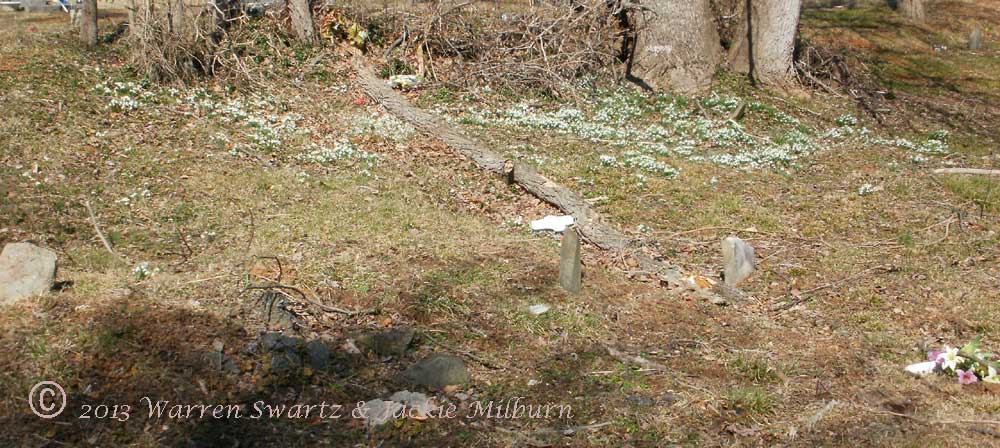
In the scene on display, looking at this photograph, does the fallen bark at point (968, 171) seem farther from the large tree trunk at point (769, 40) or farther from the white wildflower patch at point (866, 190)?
the large tree trunk at point (769, 40)

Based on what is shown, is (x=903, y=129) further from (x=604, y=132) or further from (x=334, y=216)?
(x=334, y=216)

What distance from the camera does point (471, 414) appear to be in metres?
5.05

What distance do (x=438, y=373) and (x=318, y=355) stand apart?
0.87 m

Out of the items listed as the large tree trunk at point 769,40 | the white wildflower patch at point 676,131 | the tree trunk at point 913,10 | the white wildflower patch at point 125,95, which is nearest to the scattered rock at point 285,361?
the white wildflower patch at point 676,131

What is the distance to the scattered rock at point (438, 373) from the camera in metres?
5.33

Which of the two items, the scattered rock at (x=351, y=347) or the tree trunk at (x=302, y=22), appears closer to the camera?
the scattered rock at (x=351, y=347)

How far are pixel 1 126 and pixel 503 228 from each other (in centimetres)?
596

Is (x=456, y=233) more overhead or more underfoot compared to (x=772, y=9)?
more underfoot

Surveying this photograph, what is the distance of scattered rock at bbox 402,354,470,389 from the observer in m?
5.33

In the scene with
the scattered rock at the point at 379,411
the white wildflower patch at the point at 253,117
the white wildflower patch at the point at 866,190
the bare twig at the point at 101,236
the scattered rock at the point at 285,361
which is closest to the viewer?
the scattered rock at the point at 379,411

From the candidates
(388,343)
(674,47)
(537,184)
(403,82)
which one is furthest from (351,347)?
(674,47)

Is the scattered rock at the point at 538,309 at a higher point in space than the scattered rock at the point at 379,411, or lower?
lower

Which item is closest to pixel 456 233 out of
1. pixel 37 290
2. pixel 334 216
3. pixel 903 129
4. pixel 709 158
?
pixel 334 216

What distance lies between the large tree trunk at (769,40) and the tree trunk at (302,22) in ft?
25.6
